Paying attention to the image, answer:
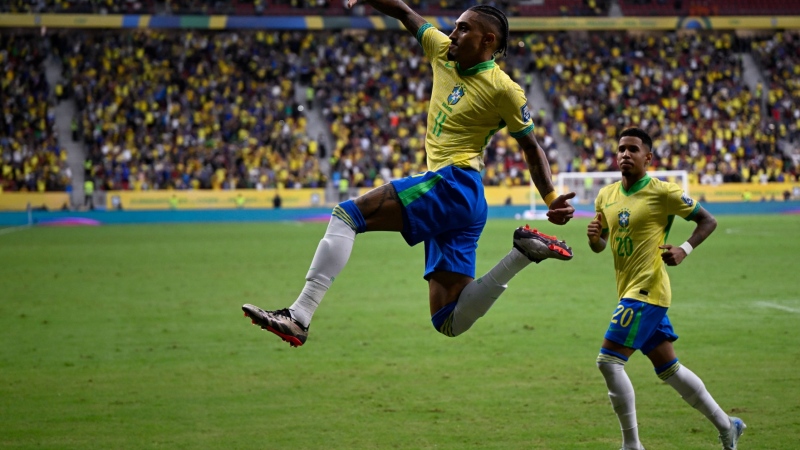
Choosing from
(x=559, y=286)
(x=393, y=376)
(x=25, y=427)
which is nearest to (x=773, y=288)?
(x=559, y=286)

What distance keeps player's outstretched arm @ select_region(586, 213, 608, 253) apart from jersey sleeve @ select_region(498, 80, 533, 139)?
107cm

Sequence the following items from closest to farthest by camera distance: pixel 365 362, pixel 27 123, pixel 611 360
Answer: pixel 611 360 < pixel 365 362 < pixel 27 123

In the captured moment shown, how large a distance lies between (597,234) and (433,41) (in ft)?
6.03

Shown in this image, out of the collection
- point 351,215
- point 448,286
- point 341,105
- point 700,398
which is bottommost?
point 700,398

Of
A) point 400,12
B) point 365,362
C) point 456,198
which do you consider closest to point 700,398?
point 456,198

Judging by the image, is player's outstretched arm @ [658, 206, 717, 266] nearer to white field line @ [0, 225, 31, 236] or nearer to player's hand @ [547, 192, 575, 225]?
player's hand @ [547, 192, 575, 225]

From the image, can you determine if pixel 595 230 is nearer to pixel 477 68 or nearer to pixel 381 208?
pixel 477 68

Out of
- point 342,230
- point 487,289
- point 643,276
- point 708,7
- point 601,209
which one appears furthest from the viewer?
point 708,7

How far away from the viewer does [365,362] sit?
425 inches

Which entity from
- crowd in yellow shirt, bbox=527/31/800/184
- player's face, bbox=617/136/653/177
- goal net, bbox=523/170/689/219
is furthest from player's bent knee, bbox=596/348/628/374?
crowd in yellow shirt, bbox=527/31/800/184

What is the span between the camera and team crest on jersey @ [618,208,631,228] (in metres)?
6.90

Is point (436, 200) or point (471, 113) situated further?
point (471, 113)

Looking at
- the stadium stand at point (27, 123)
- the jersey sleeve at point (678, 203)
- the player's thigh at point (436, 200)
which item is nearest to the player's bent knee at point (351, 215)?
the player's thigh at point (436, 200)

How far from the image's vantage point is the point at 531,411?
330 inches
